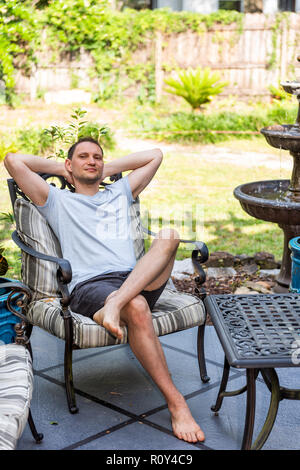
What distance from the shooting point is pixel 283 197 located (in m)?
4.78

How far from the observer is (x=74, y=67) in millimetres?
11695

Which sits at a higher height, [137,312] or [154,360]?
[137,312]

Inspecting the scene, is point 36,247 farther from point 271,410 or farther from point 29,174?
point 271,410

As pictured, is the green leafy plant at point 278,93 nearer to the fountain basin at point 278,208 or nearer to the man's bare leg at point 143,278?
the fountain basin at point 278,208

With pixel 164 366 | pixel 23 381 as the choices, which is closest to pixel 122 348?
pixel 164 366

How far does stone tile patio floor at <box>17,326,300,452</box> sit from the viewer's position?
2668 millimetres

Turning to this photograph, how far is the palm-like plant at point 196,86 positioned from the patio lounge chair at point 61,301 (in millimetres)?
7366

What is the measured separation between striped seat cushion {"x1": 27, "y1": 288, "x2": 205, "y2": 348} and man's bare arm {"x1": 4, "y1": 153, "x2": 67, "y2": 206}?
22.3 inches

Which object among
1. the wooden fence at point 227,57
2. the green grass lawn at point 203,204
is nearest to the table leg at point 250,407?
the green grass lawn at point 203,204

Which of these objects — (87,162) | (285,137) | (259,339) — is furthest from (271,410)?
(285,137)

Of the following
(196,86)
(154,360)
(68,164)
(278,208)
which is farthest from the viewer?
(196,86)

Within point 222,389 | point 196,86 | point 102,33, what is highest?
Answer: point 102,33

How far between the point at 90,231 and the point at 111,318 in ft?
2.34

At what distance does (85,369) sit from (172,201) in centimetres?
388
